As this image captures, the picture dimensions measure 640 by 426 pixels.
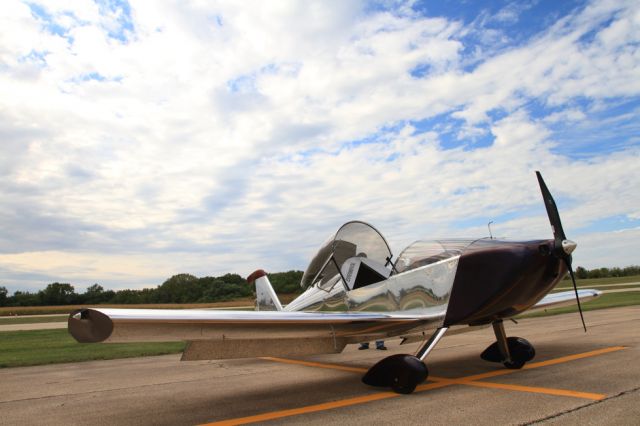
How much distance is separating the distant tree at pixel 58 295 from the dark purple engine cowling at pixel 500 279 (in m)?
46.6

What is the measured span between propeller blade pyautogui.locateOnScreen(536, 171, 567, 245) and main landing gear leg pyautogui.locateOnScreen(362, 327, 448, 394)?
1.63 meters

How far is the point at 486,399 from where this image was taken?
4.38 meters

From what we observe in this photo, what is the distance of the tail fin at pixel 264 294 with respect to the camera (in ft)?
30.2

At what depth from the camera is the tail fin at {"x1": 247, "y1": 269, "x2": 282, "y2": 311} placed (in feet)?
30.2

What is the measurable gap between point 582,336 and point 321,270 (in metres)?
5.59

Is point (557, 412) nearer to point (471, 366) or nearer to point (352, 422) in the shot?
point (352, 422)

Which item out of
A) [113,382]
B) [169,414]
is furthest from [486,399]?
[113,382]

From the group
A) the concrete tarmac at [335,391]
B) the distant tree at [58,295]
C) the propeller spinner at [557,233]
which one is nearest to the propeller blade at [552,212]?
the propeller spinner at [557,233]

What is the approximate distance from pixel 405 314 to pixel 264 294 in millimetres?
4424

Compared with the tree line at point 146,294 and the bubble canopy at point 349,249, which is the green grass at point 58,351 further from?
the tree line at point 146,294

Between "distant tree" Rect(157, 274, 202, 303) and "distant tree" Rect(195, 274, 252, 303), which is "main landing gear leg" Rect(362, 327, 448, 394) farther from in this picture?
"distant tree" Rect(157, 274, 202, 303)

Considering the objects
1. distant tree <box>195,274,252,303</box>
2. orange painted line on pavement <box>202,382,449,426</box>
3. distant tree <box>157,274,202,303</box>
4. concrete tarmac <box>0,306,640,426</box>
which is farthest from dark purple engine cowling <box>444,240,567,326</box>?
distant tree <box>157,274,202,303</box>

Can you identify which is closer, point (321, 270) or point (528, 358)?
point (528, 358)

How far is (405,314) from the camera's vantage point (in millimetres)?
5645
